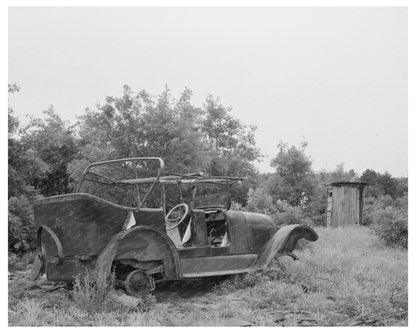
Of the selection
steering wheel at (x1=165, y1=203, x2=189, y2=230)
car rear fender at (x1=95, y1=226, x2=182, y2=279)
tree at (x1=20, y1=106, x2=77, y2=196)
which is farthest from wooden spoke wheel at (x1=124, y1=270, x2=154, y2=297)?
tree at (x1=20, y1=106, x2=77, y2=196)

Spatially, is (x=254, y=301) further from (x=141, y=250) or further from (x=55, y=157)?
(x=55, y=157)

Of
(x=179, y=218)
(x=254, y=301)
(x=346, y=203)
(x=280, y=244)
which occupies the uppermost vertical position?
(x=346, y=203)

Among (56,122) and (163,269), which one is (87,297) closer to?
(163,269)

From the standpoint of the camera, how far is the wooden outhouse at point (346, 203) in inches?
773

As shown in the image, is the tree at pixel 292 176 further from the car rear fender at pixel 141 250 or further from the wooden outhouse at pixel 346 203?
the car rear fender at pixel 141 250

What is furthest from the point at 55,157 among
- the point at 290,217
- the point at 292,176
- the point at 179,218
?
the point at 292,176

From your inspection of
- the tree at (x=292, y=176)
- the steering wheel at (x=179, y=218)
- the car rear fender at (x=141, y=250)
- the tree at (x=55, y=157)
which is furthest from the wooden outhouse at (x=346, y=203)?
the car rear fender at (x=141, y=250)

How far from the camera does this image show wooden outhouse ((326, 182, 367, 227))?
19.6m

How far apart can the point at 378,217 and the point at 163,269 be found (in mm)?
7516

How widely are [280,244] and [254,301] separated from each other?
177 cm

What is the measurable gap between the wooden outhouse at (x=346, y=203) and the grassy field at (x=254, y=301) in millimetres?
11579

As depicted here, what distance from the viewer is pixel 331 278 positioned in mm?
7262

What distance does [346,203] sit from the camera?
19.7 m

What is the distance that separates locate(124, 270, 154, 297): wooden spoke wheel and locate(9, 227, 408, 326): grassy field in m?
0.23
